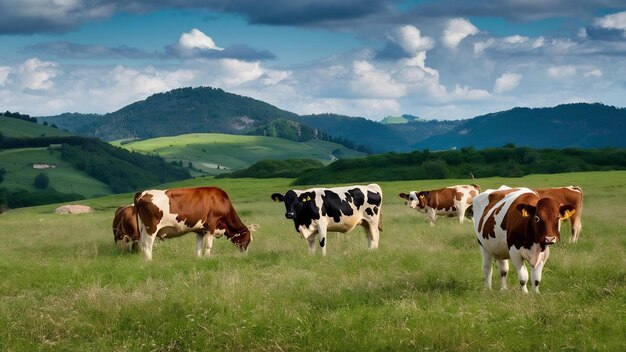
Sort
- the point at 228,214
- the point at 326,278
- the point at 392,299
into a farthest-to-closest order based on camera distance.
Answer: the point at 228,214
the point at 326,278
the point at 392,299

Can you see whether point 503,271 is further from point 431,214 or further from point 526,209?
point 431,214

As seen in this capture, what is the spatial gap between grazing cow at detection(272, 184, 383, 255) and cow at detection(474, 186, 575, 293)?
8.35 m

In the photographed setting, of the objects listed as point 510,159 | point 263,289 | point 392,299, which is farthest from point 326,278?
point 510,159

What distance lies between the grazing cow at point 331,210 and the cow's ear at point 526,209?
984 cm

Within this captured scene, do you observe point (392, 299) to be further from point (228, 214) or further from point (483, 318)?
point (228, 214)

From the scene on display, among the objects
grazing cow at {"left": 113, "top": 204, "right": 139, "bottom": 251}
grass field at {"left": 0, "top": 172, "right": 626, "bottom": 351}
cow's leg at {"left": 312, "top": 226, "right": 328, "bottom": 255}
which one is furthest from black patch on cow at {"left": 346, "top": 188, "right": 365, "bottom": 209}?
grazing cow at {"left": 113, "top": 204, "right": 139, "bottom": 251}

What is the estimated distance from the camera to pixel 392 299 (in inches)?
563

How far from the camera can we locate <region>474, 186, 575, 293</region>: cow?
47.0 ft

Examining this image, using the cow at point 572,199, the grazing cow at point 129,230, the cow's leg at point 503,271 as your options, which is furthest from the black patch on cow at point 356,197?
the cow's leg at point 503,271

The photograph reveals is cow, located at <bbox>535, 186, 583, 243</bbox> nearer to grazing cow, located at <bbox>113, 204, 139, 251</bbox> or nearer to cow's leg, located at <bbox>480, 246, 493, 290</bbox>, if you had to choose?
cow's leg, located at <bbox>480, 246, 493, 290</bbox>

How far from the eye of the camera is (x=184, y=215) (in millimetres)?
23859

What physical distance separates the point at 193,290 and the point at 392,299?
181 inches

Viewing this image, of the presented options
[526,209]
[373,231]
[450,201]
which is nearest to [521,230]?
[526,209]

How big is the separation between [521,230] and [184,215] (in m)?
12.7
